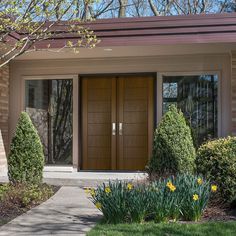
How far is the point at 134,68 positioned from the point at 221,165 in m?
5.12

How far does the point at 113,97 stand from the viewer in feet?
40.3

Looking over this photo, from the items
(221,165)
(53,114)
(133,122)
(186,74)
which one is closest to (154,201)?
(221,165)

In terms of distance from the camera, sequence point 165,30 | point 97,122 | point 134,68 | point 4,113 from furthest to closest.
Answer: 1. point 97,122
2. point 4,113
3. point 134,68
4. point 165,30

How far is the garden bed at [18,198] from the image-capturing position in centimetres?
741

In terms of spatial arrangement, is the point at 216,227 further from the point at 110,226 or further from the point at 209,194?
the point at 110,226

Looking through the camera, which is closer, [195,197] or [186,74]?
[195,197]

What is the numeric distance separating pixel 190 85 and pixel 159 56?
104 cm

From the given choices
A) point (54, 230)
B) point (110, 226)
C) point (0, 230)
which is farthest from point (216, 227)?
point (0, 230)

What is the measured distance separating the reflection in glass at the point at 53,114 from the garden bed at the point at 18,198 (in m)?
3.57

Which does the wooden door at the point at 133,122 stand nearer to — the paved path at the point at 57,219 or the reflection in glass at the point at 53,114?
the reflection in glass at the point at 53,114

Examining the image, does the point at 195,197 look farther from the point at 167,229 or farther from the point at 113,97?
the point at 113,97

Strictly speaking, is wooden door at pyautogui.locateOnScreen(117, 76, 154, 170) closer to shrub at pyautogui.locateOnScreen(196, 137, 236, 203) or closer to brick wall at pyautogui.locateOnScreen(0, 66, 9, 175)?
brick wall at pyautogui.locateOnScreen(0, 66, 9, 175)

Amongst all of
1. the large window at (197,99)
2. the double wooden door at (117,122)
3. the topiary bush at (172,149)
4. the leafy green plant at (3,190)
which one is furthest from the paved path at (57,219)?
the large window at (197,99)

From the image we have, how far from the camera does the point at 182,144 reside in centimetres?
931
